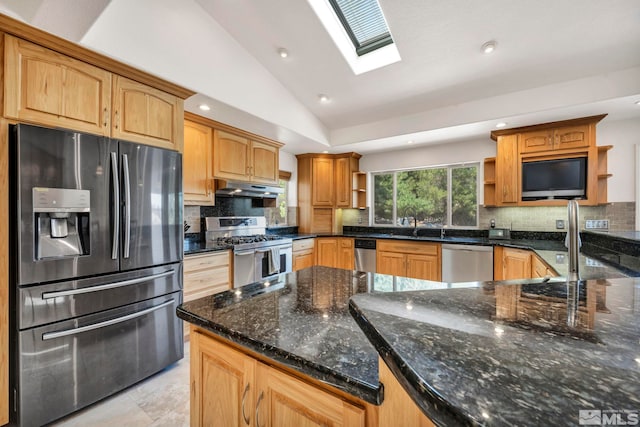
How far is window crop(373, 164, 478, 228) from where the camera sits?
4.24 meters

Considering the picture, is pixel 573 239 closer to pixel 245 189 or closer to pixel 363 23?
pixel 363 23

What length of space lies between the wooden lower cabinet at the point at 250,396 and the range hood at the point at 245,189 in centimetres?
243

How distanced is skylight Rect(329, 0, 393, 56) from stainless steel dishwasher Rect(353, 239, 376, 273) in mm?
2581

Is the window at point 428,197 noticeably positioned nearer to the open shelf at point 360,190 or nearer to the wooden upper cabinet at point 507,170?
the open shelf at point 360,190

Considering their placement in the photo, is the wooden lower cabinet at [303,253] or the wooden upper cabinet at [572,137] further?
the wooden lower cabinet at [303,253]

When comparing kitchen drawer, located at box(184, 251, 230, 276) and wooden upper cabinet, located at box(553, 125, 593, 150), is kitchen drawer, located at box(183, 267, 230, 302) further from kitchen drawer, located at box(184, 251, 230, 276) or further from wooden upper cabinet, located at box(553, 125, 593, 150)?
wooden upper cabinet, located at box(553, 125, 593, 150)

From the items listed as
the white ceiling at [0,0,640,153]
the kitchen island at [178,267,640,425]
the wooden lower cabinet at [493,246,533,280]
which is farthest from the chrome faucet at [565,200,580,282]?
the white ceiling at [0,0,640,153]

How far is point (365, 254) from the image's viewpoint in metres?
4.37

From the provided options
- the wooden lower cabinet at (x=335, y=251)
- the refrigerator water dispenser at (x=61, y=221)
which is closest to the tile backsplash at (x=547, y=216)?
the wooden lower cabinet at (x=335, y=251)

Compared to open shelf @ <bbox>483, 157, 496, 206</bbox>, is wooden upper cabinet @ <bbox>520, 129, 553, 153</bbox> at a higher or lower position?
higher

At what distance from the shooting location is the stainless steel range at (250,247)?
10.2 feet

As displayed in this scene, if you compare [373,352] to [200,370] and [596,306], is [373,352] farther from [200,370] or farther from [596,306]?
[200,370]

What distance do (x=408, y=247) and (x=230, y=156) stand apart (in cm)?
271

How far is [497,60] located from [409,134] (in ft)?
4.14
